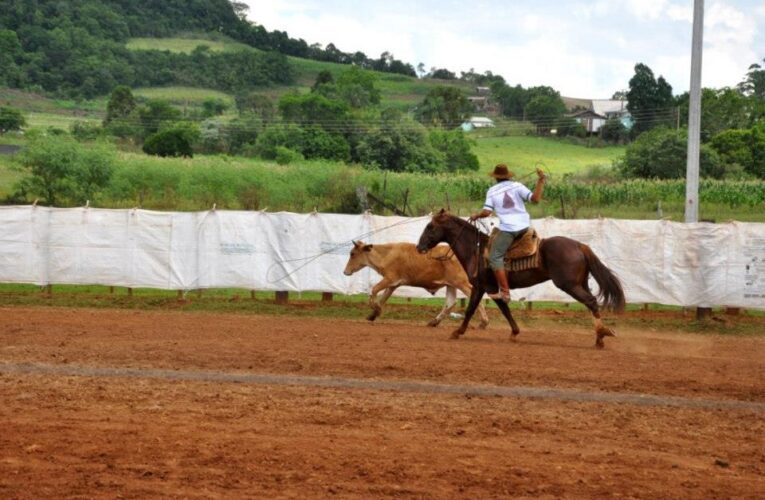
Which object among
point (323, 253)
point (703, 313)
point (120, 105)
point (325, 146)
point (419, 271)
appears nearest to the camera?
point (419, 271)

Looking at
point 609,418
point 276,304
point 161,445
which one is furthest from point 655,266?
point 161,445

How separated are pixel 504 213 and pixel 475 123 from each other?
104628 mm

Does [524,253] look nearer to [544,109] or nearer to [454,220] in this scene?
[454,220]

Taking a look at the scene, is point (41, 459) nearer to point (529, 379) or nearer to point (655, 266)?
point (529, 379)

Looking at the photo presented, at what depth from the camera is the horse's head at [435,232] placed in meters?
18.9

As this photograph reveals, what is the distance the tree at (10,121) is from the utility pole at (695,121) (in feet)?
223

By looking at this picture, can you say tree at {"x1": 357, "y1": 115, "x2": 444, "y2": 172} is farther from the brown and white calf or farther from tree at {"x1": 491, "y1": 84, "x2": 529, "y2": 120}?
tree at {"x1": 491, "y1": 84, "x2": 529, "y2": 120}

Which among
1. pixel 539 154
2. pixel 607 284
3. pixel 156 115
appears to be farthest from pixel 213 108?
pixel 607 284

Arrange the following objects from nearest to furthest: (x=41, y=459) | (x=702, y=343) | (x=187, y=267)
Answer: (x=41, y=459), (x=702, y=343), (x=187, y=267)

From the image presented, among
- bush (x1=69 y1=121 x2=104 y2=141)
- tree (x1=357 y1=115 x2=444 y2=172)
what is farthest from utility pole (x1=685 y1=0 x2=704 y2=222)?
bush (x1=69 y1=121 x2=104 y2=141)

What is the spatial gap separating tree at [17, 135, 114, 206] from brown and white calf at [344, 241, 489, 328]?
2062 cm

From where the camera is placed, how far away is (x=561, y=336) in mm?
20625

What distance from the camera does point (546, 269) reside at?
17.9 meters

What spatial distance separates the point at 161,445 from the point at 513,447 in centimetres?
317
